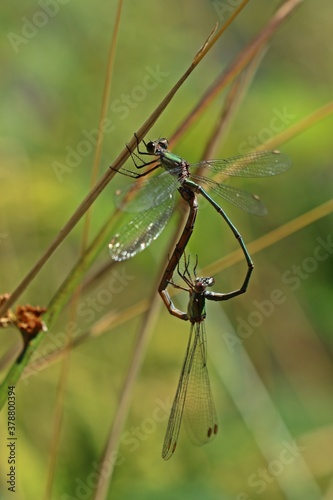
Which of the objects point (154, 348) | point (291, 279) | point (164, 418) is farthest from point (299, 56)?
point (164, 418)

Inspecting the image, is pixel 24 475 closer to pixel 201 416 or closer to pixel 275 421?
pixel 201 416

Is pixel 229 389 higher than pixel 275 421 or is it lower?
higher

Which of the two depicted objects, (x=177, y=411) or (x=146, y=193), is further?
(x=177, y=411)

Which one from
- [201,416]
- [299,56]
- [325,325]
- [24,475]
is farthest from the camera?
[299,56]

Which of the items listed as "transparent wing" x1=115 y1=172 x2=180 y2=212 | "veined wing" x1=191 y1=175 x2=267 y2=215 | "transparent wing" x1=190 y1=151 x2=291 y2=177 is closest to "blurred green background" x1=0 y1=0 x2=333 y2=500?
"veined wing" x1=191 y1=175 x2=267 y2=215

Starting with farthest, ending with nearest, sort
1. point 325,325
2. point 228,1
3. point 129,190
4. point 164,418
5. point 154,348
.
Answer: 1. point 228,1
2. point 325,325
3. point 154,348
4. point 164,418
5. point 129,190

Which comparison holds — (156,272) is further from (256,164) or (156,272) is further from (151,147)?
(151,147)

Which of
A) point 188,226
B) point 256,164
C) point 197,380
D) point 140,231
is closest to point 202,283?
point 188,226
